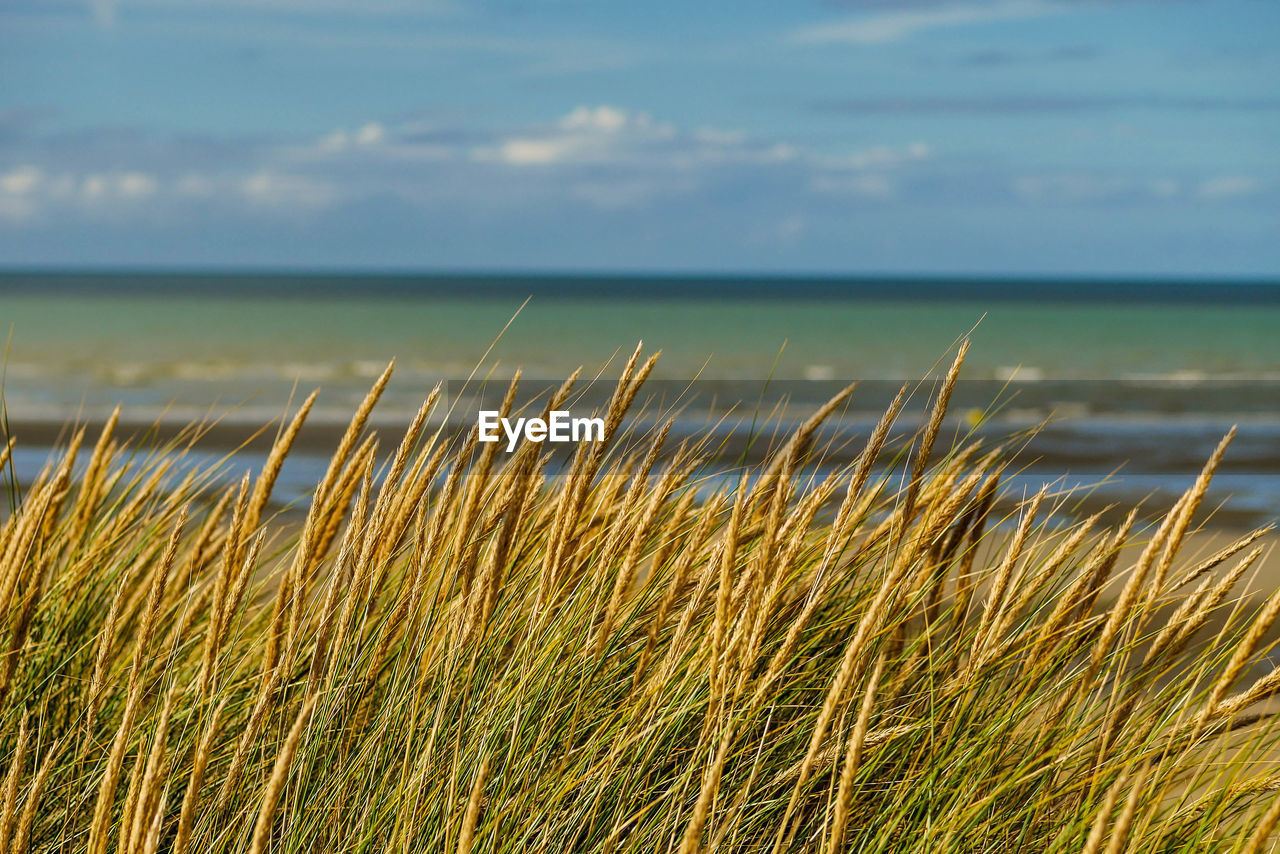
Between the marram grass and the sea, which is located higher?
the marram grass

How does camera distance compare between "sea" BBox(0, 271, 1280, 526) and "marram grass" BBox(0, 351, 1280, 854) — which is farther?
"sea" BBox(0, 271, 1280, 526)

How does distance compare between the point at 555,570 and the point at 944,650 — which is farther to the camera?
the point at 944,650

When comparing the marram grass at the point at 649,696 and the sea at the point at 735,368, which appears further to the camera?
the sea at the point at 735,368

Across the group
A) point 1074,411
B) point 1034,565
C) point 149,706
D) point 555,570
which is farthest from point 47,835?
point 1074,411

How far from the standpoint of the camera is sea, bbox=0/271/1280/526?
38.5ft

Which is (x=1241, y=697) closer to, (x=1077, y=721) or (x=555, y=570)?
(x=1077, y=721)

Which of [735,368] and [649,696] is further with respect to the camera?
[735,368]

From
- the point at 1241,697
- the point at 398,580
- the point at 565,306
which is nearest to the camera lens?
the point at 1241,697

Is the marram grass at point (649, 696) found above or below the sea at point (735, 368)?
above

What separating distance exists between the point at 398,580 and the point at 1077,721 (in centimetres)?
126

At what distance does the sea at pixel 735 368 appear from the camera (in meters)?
11.7

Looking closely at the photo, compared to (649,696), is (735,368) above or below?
below

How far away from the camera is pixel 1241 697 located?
1.50 m

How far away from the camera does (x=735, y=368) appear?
2625 cm
